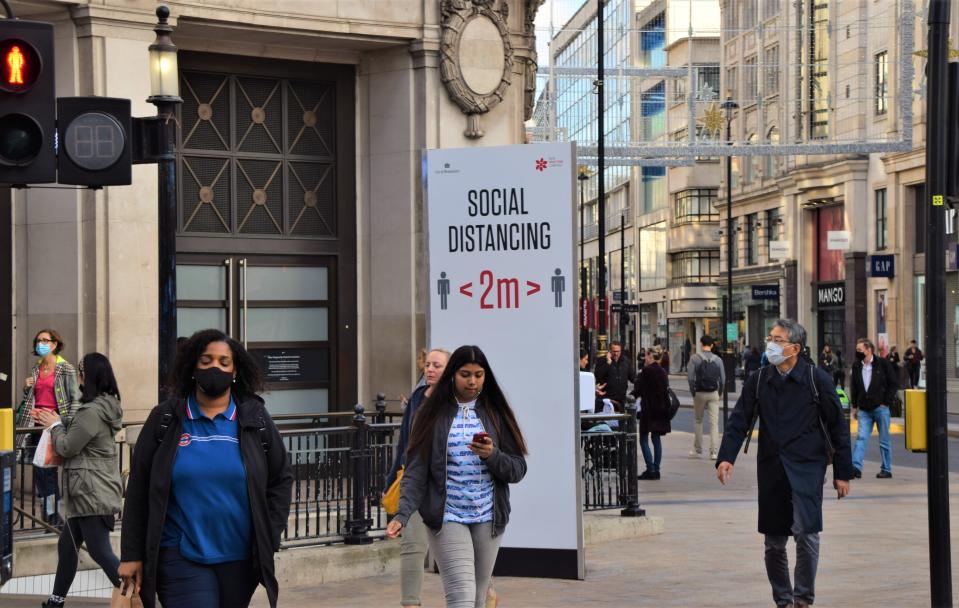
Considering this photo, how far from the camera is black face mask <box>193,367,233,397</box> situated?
584 centimetres

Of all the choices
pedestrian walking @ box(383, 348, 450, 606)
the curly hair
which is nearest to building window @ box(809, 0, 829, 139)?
pedestrian walking @ box(383, 348, 450, 606)

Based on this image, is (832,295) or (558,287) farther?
(832,295)

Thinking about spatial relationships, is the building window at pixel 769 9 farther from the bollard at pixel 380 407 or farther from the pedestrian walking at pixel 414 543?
the pedestrian walking at pixel 414 543

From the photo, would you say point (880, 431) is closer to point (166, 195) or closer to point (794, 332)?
point (794, 332)

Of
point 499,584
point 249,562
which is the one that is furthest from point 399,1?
point 249,562

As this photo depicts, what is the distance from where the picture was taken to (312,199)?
1590cm

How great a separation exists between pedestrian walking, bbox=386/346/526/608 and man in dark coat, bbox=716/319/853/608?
2196 millimetres

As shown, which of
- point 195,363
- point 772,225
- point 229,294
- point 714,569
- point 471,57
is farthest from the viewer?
point 772,225

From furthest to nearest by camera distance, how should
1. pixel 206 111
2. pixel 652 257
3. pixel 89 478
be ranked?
pixel 652 257 → pixel 206 111 → pixel 89 478

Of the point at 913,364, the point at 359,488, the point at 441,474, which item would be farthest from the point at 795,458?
the point at 913,364

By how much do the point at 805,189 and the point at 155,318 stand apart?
4818 centimetres

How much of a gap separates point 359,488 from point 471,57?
5.50 meters

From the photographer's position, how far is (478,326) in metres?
11.2

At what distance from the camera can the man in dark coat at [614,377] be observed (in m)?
22.4
